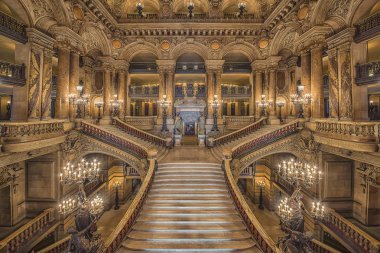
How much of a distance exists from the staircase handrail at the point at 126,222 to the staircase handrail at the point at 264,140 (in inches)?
204

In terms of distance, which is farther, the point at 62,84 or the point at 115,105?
the point at 115,105

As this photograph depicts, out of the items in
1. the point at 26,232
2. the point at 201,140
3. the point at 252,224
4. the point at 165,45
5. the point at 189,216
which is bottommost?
the point at 26,232

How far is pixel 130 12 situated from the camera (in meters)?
19.9

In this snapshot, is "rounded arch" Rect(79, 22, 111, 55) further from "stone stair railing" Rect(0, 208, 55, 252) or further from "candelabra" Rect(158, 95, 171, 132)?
"stone stair railing" Rect(0, 208, 55, 252)

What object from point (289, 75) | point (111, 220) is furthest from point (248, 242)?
point (289, 75)

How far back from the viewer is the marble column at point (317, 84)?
12688mm

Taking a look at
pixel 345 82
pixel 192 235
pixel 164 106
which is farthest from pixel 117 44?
pixel 345 82

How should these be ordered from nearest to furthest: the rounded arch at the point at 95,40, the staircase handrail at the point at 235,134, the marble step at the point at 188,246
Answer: the marble step at the point at 188,246 < the staircase handrail at the point at 235,134 < the rounded arch at the point at 95,40

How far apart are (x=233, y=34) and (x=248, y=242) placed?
1730cm

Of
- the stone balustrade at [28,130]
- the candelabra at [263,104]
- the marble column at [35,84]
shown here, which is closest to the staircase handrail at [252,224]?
the stone balustrade at [28,130]

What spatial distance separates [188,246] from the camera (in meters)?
7.16

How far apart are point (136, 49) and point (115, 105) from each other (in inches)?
226

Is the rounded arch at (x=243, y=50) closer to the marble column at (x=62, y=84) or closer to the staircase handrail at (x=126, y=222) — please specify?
the marble column at (x=62, y=84)

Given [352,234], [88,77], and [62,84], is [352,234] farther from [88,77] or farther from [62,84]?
[88,77]
